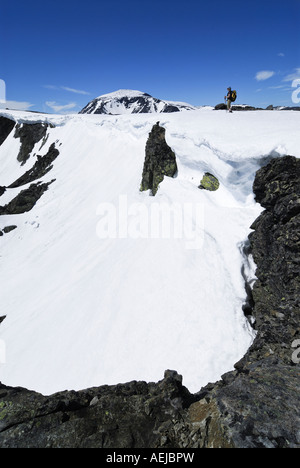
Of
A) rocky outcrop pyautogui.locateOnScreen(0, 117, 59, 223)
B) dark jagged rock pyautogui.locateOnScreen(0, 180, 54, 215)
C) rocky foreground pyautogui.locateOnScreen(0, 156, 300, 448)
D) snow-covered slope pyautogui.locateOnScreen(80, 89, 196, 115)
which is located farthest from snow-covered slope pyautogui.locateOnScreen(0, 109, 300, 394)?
snow-covered slope pyautogui.locateOnScreen(80, 89, 196, 115)

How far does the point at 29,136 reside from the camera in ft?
198

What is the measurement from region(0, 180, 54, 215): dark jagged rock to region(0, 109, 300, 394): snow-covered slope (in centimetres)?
940

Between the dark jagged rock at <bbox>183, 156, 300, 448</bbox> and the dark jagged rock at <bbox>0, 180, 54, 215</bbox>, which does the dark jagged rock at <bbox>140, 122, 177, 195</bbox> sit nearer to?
the dark jagged rock at <bbox>183, 156, 300, 448</bbox>

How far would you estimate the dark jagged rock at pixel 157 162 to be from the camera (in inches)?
746

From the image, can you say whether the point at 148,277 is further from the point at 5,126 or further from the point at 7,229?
the point at 5,126

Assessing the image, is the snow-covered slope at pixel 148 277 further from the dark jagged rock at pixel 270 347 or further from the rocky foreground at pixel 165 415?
the rocky foreground at pixel 165 415

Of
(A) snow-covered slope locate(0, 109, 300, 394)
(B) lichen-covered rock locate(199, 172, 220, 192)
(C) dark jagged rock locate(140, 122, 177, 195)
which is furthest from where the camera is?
(C) dark jagged rock locate(140, 122, 177, 195)

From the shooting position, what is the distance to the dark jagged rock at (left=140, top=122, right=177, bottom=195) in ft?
62.1

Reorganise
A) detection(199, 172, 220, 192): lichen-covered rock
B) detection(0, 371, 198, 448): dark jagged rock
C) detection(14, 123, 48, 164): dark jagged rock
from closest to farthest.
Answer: detection(0, 371, 198, 448): dark jagged rock
detection(199, 172, 220, 192): lichen-covered rock
detection(14, 123, 48, 164): dark jagged rock

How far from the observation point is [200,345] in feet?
32.6

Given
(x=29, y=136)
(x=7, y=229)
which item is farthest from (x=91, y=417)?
(x=29, y=136)

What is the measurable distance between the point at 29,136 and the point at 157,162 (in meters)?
53.9

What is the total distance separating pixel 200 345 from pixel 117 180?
19539 millimetres
